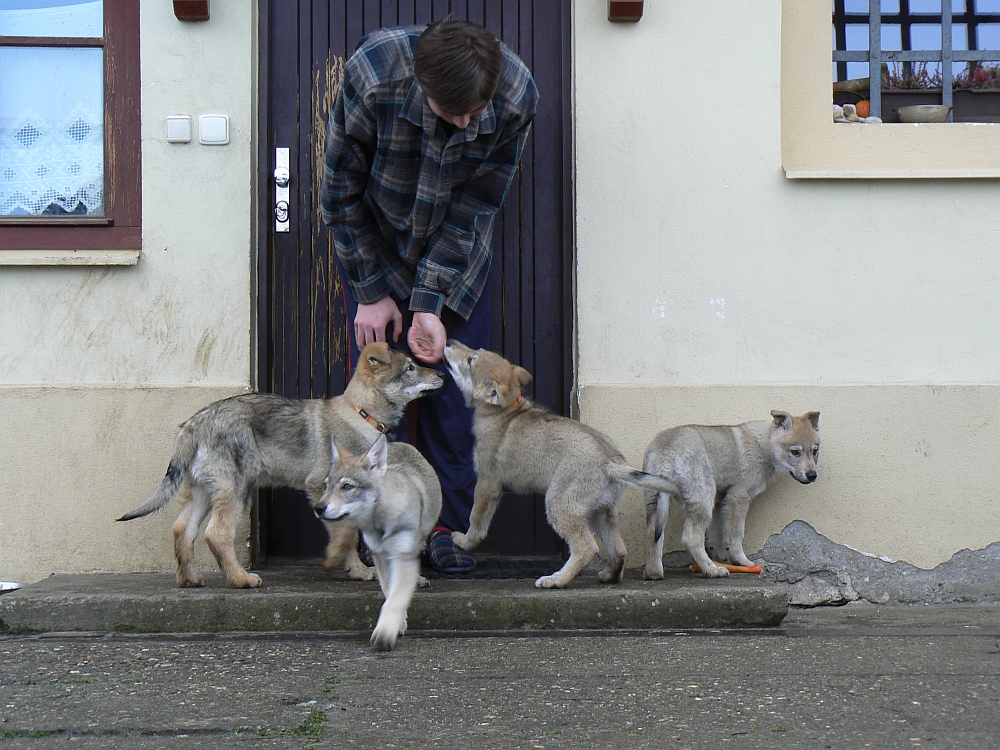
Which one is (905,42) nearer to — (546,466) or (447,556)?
(546,466)

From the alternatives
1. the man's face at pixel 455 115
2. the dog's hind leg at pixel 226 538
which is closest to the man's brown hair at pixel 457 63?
the man's face at pixel 455 115

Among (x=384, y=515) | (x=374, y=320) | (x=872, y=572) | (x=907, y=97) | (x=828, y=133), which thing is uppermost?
(x=907, y=97)

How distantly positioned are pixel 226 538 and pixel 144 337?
50.9 inches

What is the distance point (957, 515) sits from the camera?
4762 millimetres

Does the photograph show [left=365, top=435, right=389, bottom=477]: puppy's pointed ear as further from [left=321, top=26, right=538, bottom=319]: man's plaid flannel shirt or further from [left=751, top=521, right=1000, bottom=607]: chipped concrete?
[left=751, top=521, right=1000, bottom=607]: chipped concrete

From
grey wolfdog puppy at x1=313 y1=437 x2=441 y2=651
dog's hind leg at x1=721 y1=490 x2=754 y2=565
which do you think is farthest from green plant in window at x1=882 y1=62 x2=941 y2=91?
grey wolfdog puppy at x1=313 y1=437 x2=441 y2=651

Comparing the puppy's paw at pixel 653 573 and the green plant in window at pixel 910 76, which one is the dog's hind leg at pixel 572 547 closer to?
the puppy's paw at pixel 653 573

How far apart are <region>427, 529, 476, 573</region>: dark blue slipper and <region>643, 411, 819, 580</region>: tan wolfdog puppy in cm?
83

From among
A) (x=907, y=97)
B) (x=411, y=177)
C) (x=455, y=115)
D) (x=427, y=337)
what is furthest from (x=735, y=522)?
(x=907, y=97)

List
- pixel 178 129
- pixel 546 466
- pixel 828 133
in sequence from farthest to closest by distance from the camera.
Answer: pixel 828 133 < pixel 178 129 < pixel 546 466

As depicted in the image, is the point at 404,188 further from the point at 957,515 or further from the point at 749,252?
the point at 957,515

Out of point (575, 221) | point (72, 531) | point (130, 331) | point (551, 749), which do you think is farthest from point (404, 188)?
point (551, 749)

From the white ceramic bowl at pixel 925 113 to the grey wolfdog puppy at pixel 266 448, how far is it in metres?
2.89

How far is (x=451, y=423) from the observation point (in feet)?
15.6
